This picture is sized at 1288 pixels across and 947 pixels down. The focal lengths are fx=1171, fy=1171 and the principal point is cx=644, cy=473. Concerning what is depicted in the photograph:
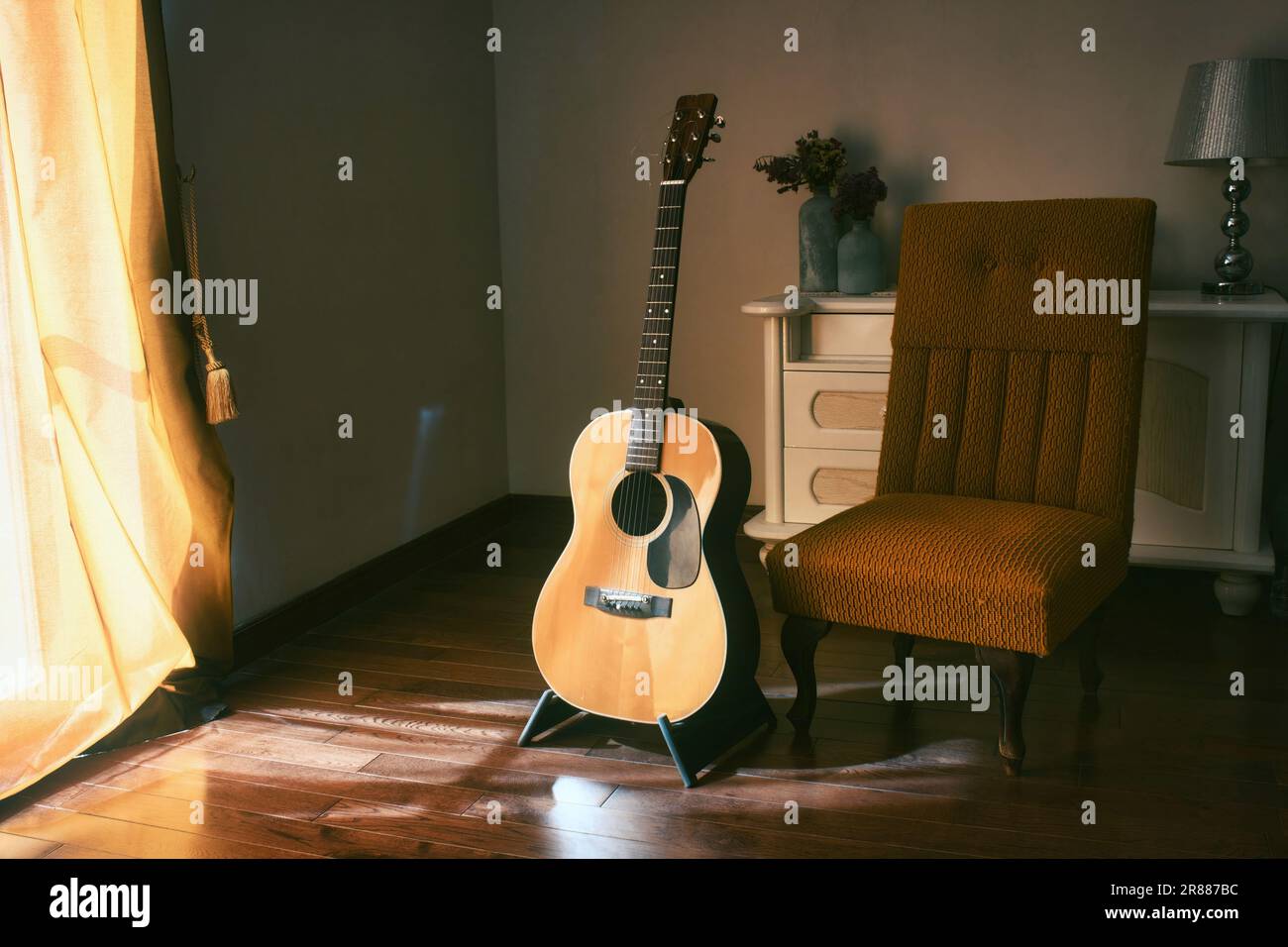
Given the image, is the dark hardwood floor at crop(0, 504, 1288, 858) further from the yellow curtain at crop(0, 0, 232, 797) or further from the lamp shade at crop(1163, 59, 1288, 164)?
the lamp shade at crop(1163, 59, 1288, 164)

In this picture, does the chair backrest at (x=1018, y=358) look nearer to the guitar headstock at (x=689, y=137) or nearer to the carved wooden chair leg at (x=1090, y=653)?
the carved wooden chair leg at (x=1090, y=653)

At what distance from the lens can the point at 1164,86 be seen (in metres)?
3.09

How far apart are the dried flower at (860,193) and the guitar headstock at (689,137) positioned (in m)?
1.02

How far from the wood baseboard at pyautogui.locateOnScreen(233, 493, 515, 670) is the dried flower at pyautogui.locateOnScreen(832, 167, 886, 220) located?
1338 millimetres

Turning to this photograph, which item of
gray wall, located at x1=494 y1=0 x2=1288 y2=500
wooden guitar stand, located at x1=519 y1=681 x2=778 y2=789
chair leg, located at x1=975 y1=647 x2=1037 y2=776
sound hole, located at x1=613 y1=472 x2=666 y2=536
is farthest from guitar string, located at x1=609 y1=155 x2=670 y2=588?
gray wall, located at x1=494 y1=0 x2=1288 y2=500

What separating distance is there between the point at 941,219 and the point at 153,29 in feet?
5.28

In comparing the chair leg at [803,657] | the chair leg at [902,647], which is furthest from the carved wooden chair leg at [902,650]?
the chair leg at [803,657]

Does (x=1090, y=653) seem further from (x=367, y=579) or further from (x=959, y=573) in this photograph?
(x=367, y=579)

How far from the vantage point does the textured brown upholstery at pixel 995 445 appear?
78.8 inches

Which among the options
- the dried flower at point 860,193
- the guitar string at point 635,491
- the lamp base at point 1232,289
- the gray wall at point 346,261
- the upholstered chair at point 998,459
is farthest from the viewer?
the dried flower at point 860,193

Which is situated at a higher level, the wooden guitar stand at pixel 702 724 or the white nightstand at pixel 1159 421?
the white nightstand at pixel 1159 421

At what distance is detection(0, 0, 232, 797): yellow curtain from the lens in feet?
6.67

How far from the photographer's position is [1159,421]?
285 cm
